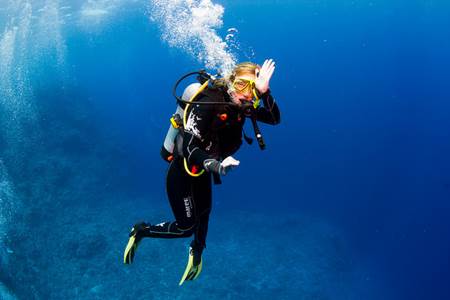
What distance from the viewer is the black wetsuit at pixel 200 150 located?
10.7 feet

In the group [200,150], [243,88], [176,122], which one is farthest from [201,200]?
[243,88]

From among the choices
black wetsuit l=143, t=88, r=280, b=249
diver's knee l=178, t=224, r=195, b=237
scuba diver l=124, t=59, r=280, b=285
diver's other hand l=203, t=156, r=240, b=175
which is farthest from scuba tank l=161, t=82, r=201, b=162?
diver's knee l=178, t=224, r=195, b=237

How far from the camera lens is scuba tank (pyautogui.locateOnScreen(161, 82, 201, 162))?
3514 millimetres

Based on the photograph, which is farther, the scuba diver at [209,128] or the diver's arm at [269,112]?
the diver's arm at [269,112]

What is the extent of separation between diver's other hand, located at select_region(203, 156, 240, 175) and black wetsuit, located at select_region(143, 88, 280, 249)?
14 centimetres

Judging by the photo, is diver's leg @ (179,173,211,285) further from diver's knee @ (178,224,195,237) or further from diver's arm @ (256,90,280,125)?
diver's arm @ (256,90,280,125)

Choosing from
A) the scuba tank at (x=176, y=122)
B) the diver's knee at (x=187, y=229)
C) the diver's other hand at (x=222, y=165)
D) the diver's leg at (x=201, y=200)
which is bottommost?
the diver's knee at (x=187, y=229)

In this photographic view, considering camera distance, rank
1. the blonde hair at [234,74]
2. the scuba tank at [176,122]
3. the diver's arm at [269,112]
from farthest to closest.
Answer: the diver's arm at [269,112] < the scuba tank at [176,122] < the blonde hair at [234,74]

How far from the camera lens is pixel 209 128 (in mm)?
3359

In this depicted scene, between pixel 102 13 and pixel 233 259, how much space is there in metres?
24.8

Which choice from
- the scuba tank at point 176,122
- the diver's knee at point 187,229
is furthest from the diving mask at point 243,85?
the diver's knee at point 187,229

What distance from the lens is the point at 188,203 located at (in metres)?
4.32

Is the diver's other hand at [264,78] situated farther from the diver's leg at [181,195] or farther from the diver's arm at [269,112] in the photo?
the diver's leg at [181,195]

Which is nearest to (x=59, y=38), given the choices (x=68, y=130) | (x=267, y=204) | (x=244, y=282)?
(x=68, y=130)
